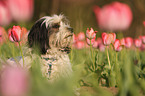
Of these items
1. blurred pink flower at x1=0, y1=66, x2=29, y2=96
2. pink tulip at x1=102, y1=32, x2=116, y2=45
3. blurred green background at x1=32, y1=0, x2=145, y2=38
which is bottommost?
blurred pink flower at x1=0, y1=66, x2=29, y2=96

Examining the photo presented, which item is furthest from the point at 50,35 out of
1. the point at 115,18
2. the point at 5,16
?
the point at 115,18

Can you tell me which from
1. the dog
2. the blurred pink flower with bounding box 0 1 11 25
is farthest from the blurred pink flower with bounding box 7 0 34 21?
the dog

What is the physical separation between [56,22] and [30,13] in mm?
765

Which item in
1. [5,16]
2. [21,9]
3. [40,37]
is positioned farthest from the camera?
[40,37]

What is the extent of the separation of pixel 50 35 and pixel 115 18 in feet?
2.85

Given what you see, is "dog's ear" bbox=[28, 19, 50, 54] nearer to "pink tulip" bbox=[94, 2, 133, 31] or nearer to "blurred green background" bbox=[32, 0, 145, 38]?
"pink tulip" bbox=[94, 2, 133, 31]

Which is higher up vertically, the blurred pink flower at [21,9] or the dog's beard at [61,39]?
the blurred pink flower at [21,9]

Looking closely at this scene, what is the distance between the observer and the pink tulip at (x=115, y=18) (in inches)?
75.0

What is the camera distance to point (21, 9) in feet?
6.22

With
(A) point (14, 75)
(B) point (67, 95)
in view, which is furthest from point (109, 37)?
(A) point (14, 75)

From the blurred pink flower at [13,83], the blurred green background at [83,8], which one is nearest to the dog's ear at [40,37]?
the blurred pink flower at [13,83]

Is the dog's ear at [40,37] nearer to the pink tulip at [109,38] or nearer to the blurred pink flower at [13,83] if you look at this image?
the pink tulip at [109,38]

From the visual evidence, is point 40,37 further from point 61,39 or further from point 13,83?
point 13,83

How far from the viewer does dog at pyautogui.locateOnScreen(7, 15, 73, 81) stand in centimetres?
216
